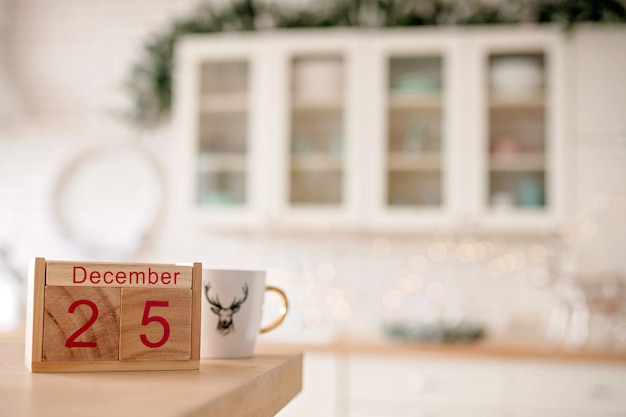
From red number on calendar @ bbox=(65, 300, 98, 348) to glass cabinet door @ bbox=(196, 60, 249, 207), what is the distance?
104 inches

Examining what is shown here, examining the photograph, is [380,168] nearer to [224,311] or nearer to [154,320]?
[224,311]

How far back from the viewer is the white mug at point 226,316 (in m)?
0.81

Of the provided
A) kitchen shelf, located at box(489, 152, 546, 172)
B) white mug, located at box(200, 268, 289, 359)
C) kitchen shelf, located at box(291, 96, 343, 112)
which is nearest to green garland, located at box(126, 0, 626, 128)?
kitchen shelf, located at box(291, 96, 343, 112)

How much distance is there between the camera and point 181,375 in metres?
0.65

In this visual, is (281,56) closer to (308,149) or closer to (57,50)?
(308,149)

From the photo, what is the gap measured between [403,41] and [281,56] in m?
0.52

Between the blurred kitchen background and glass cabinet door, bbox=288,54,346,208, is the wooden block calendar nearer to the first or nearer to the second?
the blurred kitchen background

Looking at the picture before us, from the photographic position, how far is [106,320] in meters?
0.69

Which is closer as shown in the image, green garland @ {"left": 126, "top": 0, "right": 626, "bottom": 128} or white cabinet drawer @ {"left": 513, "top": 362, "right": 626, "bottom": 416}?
white cabinet drawer @ {"left": 513, "top": 362, "right": 626, "bottom": 416}

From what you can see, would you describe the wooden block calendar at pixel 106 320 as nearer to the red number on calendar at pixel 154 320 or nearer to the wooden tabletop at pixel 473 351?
the red number on calendar at pixel 154 320

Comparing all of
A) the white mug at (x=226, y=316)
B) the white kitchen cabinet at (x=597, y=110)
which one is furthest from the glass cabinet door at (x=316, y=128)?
the white mug at (x=226, y=316)

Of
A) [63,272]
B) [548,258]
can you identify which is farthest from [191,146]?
[63,272]

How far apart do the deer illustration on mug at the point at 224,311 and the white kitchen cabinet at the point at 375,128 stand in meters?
2.40

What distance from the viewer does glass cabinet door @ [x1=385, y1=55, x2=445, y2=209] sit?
322 cm
